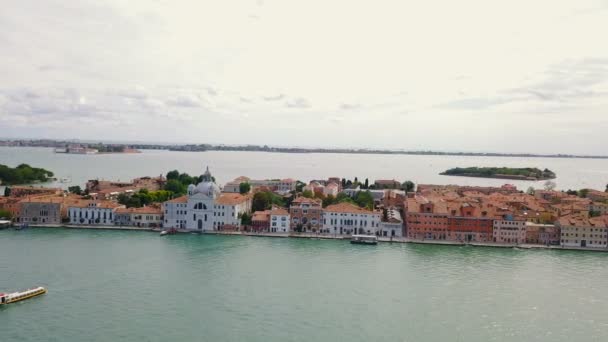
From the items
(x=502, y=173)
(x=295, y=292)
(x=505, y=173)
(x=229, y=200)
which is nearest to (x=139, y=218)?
(x=229, y=200)

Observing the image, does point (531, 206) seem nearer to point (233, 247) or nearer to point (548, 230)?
point (548, 230)

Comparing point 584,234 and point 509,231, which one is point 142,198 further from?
point 584,234

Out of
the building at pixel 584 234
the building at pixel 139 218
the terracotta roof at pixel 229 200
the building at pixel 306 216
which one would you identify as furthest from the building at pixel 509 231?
the building at pixel 139 218

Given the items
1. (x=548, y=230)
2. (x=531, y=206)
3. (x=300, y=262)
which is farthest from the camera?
(x=531, y=206)

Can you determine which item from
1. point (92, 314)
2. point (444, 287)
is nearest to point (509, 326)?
point (444, 287)

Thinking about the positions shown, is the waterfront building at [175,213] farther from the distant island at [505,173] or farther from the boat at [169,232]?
the distant island at [505,173]
